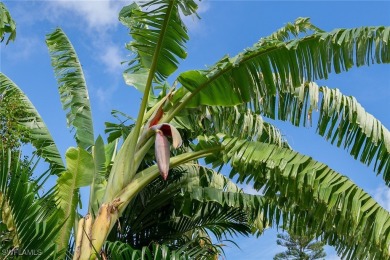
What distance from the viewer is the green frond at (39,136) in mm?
7674

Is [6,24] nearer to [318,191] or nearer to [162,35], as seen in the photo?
[162,35]

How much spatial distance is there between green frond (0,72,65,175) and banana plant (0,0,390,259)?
17 millimetres

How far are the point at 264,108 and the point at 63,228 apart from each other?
2.52 meters

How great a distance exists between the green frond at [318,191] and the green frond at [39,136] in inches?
87.6

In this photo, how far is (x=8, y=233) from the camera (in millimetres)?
5426

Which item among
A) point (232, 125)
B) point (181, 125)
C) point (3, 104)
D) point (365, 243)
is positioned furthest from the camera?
point (232, 125)

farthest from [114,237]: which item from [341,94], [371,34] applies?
[371,34]

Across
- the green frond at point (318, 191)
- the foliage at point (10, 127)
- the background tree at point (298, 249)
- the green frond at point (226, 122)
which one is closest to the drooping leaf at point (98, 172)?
the foliage at point (10, 127)

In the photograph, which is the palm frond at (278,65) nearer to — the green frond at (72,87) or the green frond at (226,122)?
the green frond at (226,122)

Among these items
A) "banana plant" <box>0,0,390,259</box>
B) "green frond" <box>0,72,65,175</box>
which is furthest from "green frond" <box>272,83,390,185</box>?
"green frond" <box>0,72,65,175</box>

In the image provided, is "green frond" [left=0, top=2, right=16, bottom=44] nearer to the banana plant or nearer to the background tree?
the banana plant

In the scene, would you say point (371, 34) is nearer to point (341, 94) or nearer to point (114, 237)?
point (341, 94)

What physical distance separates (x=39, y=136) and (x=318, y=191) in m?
3.63

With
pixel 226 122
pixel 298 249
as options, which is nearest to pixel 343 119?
pixel 226 122
